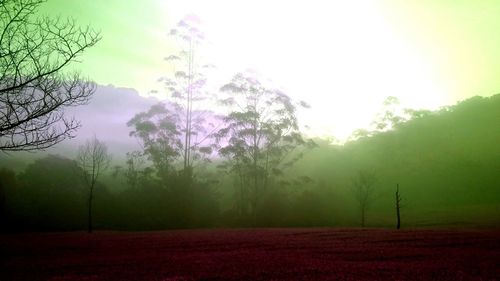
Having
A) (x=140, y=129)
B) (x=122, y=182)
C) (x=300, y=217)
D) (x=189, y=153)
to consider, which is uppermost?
(x=140, y=129)

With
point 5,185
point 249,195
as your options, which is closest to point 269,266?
point 249,195

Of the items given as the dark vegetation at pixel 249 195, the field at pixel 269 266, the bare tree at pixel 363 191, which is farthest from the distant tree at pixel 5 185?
the bare tree at pixel 363 191

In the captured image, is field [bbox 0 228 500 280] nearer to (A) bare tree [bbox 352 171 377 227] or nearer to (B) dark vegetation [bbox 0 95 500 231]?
(B) dark vegetation [bbox 0 95 500 231]

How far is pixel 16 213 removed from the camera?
51.1 meters

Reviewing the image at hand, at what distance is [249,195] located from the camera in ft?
204

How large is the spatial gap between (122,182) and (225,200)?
16037 mm

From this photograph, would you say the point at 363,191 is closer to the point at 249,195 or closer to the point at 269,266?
the point at 249,195

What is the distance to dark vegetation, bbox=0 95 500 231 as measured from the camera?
53.2 metres

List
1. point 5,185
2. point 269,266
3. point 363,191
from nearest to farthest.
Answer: point 269,266, point 5,185, point 363,191

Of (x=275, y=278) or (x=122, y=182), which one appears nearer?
(x=275, y=278)

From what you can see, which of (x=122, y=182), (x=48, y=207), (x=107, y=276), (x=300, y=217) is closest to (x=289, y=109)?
(x=300, y=217)

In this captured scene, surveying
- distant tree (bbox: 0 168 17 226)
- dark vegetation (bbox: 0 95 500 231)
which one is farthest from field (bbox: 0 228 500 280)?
dark vegetation (bbox: 0 95 500 231)

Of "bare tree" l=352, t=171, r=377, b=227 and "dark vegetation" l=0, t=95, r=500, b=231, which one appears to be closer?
"dark vegetation" l=0, t=95, r=500, b=231

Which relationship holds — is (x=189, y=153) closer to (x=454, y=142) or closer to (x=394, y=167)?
(x=394, y=167)
